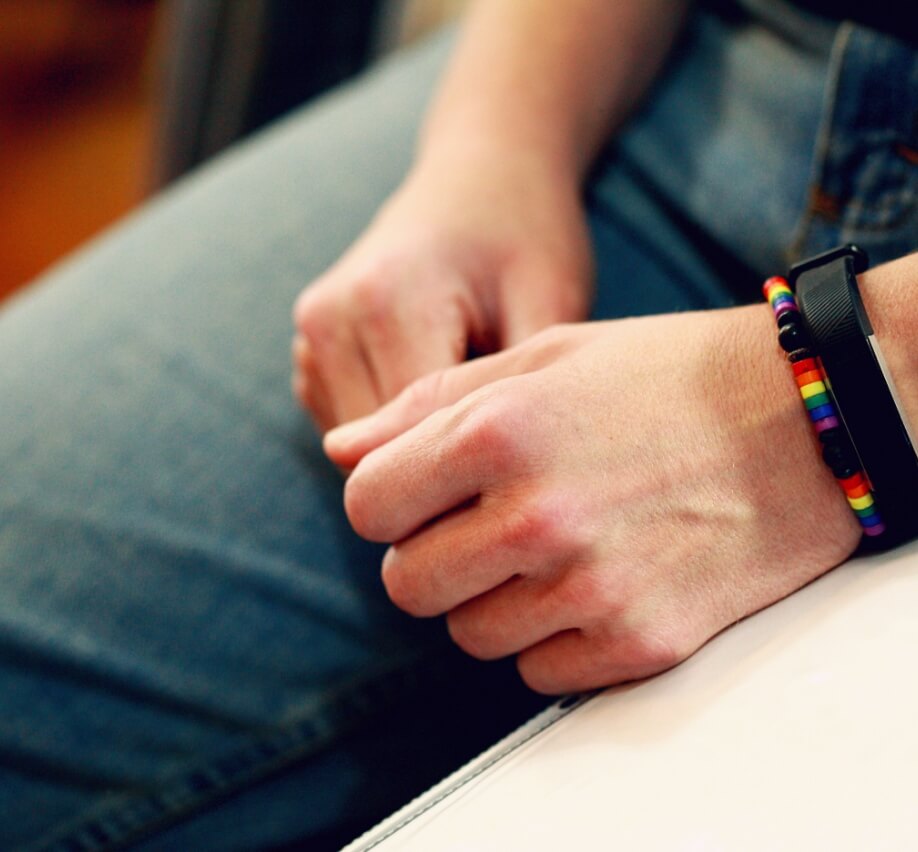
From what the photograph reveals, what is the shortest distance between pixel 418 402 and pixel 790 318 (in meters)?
0.20

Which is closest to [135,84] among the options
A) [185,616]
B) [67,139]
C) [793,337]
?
[67,139]

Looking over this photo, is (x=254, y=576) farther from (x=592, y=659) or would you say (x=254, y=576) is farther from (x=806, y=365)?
(x=806, y=365)

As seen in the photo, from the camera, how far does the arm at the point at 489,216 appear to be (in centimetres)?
57

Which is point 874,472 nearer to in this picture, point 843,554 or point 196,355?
point 843,554

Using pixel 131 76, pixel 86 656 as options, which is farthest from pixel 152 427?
pixel 131 76

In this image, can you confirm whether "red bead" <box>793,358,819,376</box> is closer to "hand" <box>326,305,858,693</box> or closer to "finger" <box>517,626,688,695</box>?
"hand" <box>326,305,858,693</box>

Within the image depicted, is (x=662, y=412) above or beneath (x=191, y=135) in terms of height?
beneath

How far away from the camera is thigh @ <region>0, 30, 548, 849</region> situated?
0.60 metres

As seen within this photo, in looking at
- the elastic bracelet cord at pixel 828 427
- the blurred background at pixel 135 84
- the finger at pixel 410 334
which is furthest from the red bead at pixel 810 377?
the blurred background at pixel 135 84

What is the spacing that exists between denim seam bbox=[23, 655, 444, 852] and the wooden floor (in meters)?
1.59

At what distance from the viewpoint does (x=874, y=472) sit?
397 millimetres

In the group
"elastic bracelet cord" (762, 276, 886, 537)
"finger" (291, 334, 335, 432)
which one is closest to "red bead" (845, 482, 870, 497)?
"elastic bracelet cord" (762, 276, 886, 537)

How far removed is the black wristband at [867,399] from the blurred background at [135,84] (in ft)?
3.59

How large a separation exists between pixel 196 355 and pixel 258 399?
0.07 m
